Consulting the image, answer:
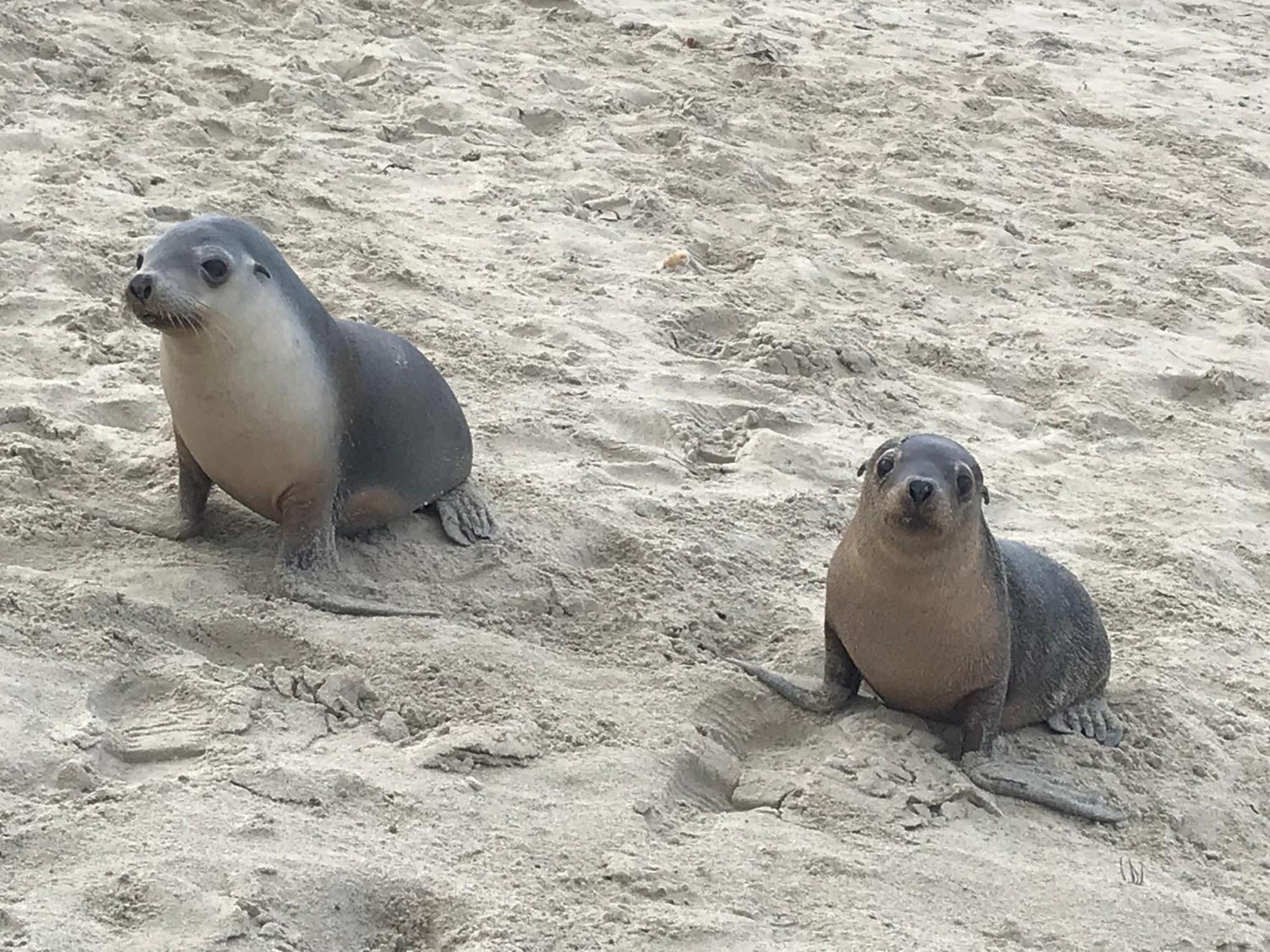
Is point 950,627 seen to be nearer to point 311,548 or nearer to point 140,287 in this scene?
point 311,548

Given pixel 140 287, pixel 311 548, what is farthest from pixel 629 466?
pixel 140 287

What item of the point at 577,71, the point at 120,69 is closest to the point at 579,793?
the point at 120,69

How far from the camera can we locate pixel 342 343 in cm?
368

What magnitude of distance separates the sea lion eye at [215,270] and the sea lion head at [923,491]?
1.26 meters

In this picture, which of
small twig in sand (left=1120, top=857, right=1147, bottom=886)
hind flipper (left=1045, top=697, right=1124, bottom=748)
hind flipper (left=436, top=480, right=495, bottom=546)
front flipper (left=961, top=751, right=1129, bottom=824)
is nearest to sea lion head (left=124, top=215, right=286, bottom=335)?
hind flipper (left=436, top=480, right=495, bottom=546)

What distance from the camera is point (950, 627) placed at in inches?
129

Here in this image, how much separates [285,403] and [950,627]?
134 centimetres

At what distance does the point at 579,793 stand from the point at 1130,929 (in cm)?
90

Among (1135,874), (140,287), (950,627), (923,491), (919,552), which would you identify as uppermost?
(140,287)

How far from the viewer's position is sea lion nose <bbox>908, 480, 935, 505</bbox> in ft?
10.3

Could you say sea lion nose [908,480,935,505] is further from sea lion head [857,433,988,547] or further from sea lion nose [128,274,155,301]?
sea lion nose [128,274,155,301]

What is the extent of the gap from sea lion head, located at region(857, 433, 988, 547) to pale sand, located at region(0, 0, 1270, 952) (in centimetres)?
41

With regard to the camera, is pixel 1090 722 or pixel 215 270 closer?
pixel 215 270

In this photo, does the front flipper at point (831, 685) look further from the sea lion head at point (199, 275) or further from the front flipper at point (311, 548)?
the sea lion head at point (199, 275)
